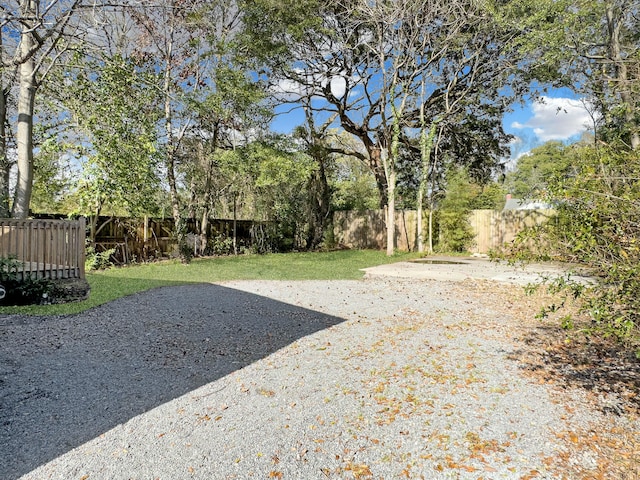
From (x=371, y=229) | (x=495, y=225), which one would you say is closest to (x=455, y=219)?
(x=495, y=225)

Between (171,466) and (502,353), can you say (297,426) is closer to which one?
(171,466)

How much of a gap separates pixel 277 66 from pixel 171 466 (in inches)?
581

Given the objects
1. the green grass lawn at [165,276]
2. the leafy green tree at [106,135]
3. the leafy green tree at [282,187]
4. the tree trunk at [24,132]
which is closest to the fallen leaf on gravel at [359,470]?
the green grass lawn at [165,276]

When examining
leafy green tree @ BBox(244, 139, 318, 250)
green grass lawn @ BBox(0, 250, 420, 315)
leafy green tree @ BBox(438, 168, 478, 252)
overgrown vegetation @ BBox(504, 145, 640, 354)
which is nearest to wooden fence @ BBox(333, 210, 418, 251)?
leafy green tree @ BBox(438, 168, 478, 252)

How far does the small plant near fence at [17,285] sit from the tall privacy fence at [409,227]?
13.2 m

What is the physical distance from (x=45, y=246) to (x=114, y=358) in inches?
145

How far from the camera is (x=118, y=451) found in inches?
86.0

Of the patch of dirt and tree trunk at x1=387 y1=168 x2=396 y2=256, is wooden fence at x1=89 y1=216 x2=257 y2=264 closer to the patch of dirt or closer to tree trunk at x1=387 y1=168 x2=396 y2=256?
tree trunk at x1=387 y1=168 x2=396 y2=256

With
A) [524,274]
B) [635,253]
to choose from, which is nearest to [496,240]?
[524,274]

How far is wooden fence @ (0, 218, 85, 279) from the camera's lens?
5965 mm

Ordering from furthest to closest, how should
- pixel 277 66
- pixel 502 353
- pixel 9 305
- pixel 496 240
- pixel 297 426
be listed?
1. pixel 496 240
2. pixel 277 66
3. pixel 9 305
4. pixel 502 353
5. pixel 297 426

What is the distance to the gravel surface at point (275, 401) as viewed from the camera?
211cm

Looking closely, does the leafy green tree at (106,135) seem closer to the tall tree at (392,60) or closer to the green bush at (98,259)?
the green bush at (98,259)

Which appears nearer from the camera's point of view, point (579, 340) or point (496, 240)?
point (579, 340)
